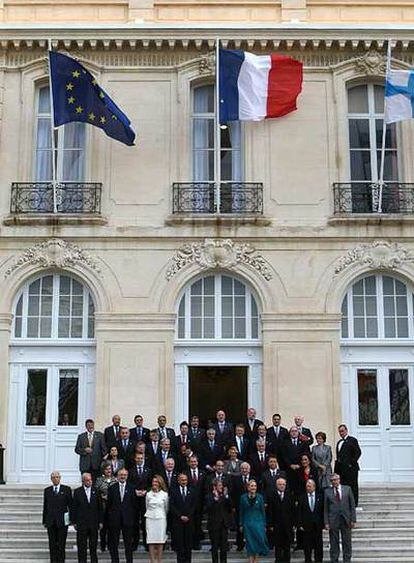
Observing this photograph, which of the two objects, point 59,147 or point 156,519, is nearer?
point 156,519

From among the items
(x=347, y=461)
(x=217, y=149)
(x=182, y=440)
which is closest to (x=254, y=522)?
(x=182, y=440)

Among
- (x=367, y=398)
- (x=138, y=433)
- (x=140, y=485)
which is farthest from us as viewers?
(x=367, y=398)

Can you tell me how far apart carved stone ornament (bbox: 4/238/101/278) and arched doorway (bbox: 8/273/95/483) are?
42 centimetres

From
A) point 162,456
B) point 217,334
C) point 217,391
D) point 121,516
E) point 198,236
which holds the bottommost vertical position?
point 121,516

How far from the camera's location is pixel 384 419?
1691 centimetres

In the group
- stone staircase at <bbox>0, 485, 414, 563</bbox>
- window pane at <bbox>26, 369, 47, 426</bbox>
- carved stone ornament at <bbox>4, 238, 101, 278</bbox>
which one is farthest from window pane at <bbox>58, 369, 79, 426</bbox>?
carved stone ornament at <bbox>4, 238, 101, 278</bbox>

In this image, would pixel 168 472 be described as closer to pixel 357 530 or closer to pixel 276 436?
pixel 276 436

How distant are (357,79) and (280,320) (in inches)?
232

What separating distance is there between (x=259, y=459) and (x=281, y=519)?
1260 millimetres

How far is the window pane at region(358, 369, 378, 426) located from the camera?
17.0 meters

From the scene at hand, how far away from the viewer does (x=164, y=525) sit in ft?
38.7

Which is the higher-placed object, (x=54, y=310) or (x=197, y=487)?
(x=54, y=310)

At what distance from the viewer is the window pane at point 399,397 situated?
668 inches

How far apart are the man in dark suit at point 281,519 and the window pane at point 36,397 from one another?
659 centimetres
